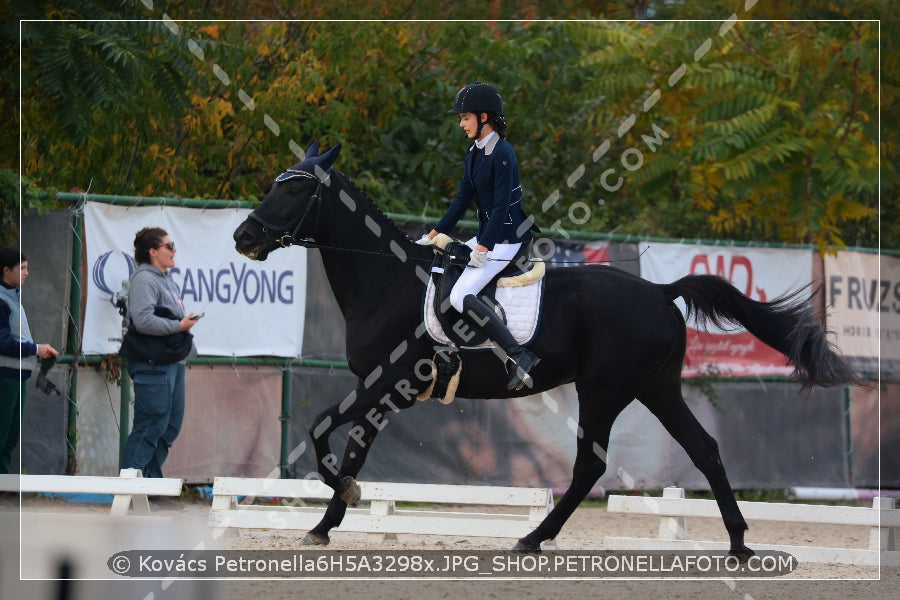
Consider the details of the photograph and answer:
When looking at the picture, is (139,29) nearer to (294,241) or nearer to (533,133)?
(294,241)

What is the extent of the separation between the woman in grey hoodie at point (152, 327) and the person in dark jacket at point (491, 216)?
2.84 m

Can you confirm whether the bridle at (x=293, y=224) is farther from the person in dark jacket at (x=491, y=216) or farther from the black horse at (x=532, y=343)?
the person in dark jacket at (x=491, y=216)

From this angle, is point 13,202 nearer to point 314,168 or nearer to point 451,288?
point 314,168

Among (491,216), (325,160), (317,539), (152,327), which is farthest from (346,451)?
(152,327)

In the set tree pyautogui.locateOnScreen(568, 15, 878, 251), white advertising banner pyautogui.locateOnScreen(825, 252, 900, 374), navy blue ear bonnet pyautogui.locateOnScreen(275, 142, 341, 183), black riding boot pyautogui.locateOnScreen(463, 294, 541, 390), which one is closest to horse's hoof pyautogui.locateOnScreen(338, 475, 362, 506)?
black riding boot pyautogui.locateOnScreen(463, 294, 541, 390)

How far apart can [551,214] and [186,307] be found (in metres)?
5.93

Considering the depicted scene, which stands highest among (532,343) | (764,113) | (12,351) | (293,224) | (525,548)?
(764,113)

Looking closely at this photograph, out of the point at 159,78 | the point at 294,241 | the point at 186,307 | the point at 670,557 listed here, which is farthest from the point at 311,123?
the point at 670,557

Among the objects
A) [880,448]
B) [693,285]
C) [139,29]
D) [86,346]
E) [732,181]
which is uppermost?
[139,29]

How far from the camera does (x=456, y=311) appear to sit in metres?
7.47

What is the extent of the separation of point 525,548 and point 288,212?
2.73 m

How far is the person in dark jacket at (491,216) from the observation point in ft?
23.9

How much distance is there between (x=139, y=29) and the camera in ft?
33.8

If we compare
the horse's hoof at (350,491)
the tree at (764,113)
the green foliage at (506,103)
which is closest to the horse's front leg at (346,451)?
the horse's hoof at (350,491)
